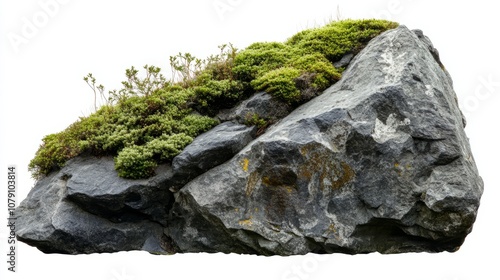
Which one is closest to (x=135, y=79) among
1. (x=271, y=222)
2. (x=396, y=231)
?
(x=271, y=222)

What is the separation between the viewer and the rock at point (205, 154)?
39.2ft

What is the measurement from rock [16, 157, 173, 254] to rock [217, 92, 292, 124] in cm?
204

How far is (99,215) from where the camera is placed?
12359mm

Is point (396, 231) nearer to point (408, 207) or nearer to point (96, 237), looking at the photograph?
point (408, 207)

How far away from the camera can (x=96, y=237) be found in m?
12.1

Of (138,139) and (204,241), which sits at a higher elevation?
(138,139)

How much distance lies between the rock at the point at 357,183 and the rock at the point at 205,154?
333 millimetres

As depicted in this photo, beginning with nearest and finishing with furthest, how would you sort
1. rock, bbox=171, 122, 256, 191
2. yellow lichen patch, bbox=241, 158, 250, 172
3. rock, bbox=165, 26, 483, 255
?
rock, bbox=165, 26, 483, 255
yellow lichen patch, bbox=241, 158, 250, 172
rock, bbox=171, 122, 256, 191

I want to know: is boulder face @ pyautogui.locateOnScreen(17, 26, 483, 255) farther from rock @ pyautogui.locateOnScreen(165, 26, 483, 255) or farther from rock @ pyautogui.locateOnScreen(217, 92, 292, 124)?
rock @ pyautogui.locateOnScreen(217, 92, 292, 124)

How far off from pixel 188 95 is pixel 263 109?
1.93 meters

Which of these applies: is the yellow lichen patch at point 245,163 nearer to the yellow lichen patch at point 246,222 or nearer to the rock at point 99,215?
the yellow lichen patch at point 246,222

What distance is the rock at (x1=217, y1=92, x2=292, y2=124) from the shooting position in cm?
1271

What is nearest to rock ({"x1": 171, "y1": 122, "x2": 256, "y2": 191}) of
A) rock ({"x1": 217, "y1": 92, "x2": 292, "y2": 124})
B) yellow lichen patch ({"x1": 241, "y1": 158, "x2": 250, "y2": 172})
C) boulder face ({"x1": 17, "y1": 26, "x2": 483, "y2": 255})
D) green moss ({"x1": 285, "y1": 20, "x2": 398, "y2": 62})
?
boulder face ({"x1": 17, "y1": 26, "x2": 483, "y2": 255})

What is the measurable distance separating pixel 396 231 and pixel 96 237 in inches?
242
